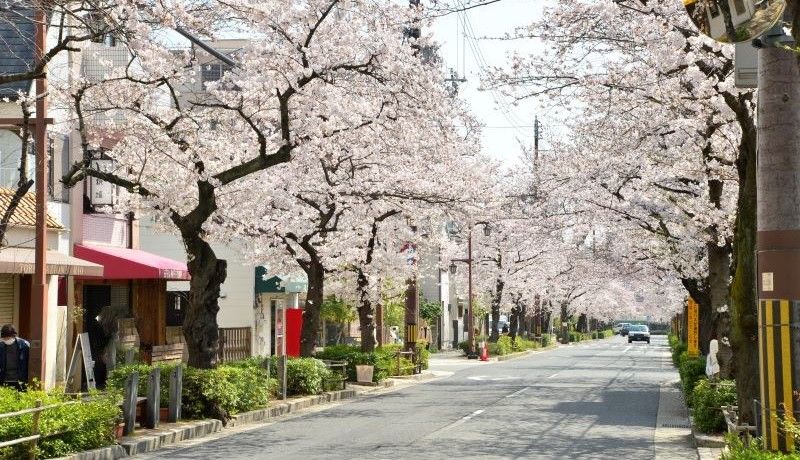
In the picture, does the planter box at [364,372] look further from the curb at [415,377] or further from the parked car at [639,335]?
the parked car at [639,335]

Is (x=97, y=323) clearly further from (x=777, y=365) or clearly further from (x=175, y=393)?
(x=777, y=365)

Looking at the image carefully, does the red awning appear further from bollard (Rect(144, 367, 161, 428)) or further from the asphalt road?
bollard (Rect(144, 367, 161, 428))

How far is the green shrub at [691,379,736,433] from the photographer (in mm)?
16406

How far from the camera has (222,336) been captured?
106 feet

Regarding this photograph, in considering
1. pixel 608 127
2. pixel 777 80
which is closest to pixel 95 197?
pixel 608 127

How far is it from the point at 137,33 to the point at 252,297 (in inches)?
1094

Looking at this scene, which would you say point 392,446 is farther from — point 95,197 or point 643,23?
point 95,197

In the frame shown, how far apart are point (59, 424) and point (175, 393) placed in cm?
480

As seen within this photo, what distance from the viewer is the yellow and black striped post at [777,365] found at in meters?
8.43

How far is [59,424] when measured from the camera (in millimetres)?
13188

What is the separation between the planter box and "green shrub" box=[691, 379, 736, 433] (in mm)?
14499

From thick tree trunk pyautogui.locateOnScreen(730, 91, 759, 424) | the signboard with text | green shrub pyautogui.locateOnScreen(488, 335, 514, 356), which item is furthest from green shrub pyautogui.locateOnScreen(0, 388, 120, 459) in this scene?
green shrub pyautogui.locateOnScreen(488, 335, 514, 356)

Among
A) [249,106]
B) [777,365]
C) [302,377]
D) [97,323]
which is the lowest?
[302,377]

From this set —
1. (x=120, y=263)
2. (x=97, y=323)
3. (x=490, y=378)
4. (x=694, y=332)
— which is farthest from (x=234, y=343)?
(x=694, y=332)
